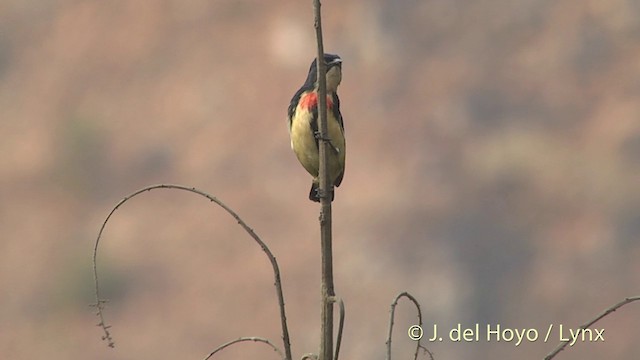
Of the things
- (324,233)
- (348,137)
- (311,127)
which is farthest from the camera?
(348,137)

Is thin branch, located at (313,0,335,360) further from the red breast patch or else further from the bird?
the red breast patch

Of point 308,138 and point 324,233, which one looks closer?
point 324,233

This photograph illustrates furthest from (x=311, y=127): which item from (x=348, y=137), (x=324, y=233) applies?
(x=348, y=137)

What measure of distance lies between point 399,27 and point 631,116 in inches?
146

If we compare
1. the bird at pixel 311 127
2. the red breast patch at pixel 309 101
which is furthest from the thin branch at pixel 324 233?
the red breast patch at pixel 309 101

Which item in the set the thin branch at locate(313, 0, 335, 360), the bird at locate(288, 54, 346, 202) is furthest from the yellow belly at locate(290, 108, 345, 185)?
the thin branch at locate(313, 0, 335, 360)

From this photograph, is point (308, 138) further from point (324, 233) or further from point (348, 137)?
point (348, 137)

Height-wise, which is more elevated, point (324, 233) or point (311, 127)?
point (311, 127)

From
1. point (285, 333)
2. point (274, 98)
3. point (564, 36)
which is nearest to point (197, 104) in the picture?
point (274, 98)

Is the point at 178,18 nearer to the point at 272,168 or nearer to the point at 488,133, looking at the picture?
the point at 272,168

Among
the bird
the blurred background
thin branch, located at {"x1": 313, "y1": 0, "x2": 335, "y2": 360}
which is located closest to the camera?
thin branch, located at {"x1": 313, "y1": 0, "x2": 335, "y2": 360}

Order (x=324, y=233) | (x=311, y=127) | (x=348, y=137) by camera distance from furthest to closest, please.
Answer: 1. (x=348, y=137)
2. (x=311, y=127)
3. (x=324, y=233)

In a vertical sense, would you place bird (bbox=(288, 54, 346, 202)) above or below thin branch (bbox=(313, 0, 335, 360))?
above

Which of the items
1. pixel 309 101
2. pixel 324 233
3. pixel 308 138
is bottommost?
pixel 324 233
